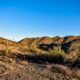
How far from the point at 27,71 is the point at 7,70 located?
3.31 ft

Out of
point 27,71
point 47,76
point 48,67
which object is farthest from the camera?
point 48,67

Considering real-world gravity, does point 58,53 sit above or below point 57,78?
above

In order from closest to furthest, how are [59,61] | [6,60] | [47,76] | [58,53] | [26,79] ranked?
[26,79]
[47,76]
[6,60]
[59,61]
[58,53]

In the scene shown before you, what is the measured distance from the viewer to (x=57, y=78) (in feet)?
44.0

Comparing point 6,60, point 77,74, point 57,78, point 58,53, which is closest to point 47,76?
point 57,78

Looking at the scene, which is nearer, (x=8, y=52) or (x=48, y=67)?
(x=48, y=67)

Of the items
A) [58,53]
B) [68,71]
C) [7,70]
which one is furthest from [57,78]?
[58,53]

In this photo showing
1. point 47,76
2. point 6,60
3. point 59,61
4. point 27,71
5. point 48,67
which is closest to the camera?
point 47,76

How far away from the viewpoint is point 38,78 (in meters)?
13.1

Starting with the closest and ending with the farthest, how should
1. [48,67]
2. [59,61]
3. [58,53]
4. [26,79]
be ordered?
[26,79]
[48,67]
[59,61]
[58,53]

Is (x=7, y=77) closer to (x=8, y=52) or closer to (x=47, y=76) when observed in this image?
(x=47, y=76)

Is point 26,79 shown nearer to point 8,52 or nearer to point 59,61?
point 59,61

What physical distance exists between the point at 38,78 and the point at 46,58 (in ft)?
26.0

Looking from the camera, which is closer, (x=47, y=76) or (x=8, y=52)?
(x=47, y=76)
